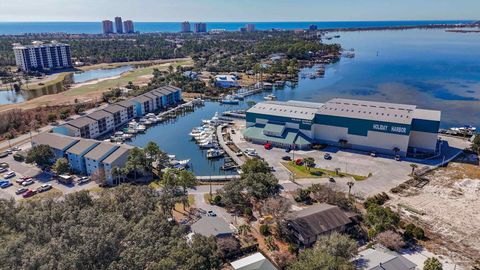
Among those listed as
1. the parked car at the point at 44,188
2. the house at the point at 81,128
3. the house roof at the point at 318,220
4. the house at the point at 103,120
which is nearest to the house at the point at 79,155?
the parked car at the point at 44,188

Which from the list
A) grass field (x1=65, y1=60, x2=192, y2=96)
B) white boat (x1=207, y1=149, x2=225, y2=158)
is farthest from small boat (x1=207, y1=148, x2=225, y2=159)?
grass field (x1=65, y1=60, x2=192, y2=96)

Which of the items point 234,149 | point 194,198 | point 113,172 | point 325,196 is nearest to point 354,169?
point 325,196

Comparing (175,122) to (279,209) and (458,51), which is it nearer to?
(279,209)

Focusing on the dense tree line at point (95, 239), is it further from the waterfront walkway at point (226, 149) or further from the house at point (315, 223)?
the waterfront walkway at point (226, 149)

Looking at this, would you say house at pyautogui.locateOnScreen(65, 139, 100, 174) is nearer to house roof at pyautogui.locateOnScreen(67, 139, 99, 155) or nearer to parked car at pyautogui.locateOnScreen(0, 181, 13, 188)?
house roof at pyautogui.locateOnScreen(67, 139, 99, 155)

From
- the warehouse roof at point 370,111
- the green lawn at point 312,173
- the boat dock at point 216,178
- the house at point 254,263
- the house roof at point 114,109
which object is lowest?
the boat dock at point 216,178
